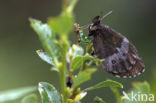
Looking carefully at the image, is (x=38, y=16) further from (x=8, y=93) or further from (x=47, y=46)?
(x=47, y=46)

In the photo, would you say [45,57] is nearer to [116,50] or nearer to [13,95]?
[13,95]

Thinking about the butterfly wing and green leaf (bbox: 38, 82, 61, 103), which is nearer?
green leaf (bbox: 38, 82, 61, 103)

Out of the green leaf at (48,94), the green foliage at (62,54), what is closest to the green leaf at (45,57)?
the green foliage at (62,54)

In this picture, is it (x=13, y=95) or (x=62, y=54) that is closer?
(x=62, y=54)

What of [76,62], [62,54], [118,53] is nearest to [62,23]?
[62,54]

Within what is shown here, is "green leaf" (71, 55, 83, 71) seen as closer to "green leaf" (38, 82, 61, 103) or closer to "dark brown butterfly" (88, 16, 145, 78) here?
"green leaf" (38, 82, 61, 103)

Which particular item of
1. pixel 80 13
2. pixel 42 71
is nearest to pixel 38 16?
pixel 80 13

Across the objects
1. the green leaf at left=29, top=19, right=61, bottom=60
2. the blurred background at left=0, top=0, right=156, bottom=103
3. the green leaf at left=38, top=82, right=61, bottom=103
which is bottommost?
the green leaf at left=38, top=82, right=61, bottom=103

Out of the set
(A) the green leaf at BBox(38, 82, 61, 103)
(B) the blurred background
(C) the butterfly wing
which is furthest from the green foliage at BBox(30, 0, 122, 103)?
(B) the blurred background
